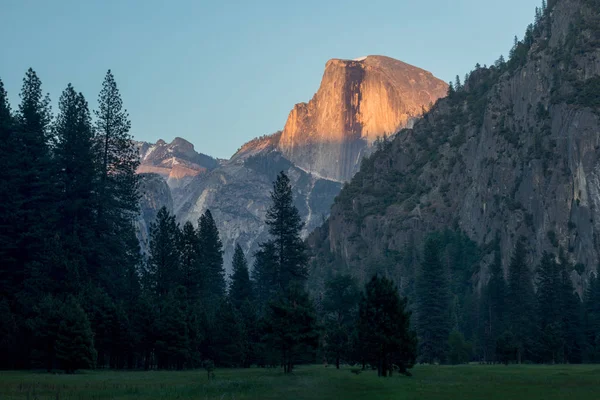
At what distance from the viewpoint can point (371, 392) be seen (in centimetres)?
5238

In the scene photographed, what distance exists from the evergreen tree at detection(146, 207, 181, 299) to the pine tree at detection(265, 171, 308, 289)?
13864 millimetres

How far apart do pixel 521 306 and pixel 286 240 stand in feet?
153

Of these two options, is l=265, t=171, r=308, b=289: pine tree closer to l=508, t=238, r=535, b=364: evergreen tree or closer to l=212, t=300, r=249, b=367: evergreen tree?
l=212, t=300, r=249, b=367: evergreen tree

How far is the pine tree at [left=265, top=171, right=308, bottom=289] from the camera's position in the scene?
118 meters

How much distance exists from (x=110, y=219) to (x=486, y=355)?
238 feet

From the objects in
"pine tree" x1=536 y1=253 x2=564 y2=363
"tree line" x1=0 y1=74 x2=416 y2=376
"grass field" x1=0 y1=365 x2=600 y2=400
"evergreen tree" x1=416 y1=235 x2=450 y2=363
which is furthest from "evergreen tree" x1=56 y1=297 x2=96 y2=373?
"evergreen tree" x1=416 y1=235 x2=450 y2=363

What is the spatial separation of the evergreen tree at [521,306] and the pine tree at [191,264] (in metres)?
49.7

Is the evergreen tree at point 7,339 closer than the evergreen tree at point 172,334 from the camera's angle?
Yes

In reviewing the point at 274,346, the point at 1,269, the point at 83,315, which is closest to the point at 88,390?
the point at 83,315

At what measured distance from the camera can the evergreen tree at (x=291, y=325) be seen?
3041 inches

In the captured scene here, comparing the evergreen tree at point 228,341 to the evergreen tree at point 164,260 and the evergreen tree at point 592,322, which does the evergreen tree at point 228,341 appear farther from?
the evergreen tree at point 592,322

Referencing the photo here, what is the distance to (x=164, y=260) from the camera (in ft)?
371

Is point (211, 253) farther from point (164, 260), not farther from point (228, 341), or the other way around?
point (228, 341)

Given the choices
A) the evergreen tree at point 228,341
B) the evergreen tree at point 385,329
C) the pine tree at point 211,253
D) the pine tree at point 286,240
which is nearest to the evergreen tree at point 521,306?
the pine tree at point 286,240
